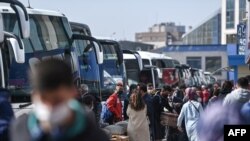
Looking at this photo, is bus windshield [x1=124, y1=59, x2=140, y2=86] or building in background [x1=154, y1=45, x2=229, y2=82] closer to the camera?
bus windshield [x1=124, y1=59, x2=140, y2=86]

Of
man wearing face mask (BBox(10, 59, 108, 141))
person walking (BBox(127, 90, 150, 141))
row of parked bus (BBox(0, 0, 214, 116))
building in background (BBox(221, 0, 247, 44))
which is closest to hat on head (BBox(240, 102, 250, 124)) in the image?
row of parked bus (BBox(0, 0, 214, 116))

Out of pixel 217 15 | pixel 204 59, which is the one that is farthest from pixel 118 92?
pixel 217 15

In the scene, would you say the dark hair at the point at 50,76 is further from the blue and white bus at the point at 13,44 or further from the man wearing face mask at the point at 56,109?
the blue and white bus at the point at 13,44

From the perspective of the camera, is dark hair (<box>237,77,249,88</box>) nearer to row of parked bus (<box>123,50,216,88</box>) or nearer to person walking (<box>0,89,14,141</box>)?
person walking (<box>0,89,14,141</box>)

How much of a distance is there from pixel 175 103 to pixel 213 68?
2889 inches

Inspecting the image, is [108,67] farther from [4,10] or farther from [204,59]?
[204,59]

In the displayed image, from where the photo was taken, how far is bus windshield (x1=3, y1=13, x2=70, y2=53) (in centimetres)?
1293

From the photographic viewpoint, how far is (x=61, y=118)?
2.90 metres

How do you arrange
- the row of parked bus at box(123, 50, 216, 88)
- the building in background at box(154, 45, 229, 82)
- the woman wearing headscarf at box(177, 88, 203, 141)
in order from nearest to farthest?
the woman wearing headscarf at box(177, 88, 203, 141), the row of parked bus at box(123, 50, 216, 88), the building in background at box(154, 45, 229, 82)

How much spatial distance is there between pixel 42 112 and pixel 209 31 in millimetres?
112928

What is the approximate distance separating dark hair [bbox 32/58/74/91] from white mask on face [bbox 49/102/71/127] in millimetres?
129

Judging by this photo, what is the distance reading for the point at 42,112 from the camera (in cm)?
294

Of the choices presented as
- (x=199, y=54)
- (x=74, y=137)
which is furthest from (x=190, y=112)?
(x=199, y=54)

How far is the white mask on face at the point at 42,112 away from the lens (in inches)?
115
